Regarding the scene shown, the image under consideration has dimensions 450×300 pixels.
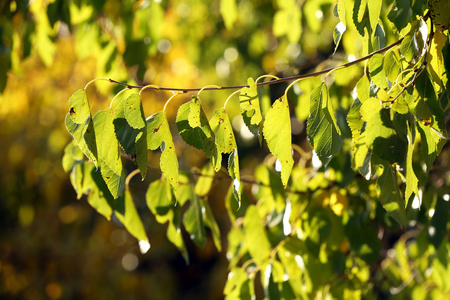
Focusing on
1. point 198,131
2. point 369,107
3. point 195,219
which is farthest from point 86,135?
point 195,219

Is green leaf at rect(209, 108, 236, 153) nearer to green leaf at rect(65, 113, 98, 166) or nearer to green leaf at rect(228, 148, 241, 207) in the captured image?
green leaf at rect(228, 148, 241, 207)

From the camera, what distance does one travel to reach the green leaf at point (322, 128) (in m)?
0.86

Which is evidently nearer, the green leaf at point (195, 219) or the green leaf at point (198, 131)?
the green leaf at point (198, 131)

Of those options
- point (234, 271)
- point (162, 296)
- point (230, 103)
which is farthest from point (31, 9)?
point (162, 296)

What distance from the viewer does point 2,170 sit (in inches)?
188

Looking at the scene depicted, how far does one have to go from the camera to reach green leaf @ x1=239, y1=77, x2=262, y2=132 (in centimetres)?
84

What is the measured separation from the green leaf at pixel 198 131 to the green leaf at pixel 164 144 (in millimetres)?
28

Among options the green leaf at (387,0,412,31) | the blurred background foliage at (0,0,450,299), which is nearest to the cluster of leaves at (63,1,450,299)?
the green leaf at (387,0,412,31)

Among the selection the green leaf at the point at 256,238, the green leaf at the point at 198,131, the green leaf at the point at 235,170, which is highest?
the green leaf at the point at 198,131

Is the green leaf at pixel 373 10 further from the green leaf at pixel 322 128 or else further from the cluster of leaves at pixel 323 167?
the green leaf at pixel 322 128

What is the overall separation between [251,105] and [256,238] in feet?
1.81

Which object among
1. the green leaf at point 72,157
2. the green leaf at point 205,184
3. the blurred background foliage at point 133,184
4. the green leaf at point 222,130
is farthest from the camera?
the blurred background foliage at point 133,184

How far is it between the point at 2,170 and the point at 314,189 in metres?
4.03

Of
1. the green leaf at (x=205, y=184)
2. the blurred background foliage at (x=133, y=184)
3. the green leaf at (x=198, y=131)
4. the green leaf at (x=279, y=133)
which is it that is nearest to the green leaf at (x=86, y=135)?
the green leaf at (x=198, y=131)
